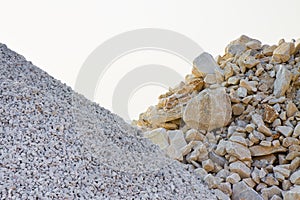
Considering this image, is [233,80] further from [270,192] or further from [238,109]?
[270,192]

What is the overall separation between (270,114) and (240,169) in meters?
0.37

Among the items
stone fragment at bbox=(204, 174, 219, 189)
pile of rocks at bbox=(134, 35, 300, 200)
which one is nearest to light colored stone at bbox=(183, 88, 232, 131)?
pile of rocks at bbox=(134, 35, 300, 200)

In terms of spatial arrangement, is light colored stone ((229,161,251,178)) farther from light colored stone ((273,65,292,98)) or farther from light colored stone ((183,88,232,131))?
light colored stone ((273,65,292,98))

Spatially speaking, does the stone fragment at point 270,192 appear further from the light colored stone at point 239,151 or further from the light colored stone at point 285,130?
the light colored stone at point 285,130

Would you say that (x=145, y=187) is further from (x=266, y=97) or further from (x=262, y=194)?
(x=266, y=97)

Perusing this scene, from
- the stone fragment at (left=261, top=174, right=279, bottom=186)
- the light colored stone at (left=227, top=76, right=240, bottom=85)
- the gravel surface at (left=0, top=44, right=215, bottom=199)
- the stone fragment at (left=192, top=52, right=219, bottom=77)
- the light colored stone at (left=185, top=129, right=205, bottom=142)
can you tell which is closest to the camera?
the gravel surface at (left=0, top=44, right=215, bottom=199)

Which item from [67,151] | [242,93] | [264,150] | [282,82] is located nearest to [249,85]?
[242,93]

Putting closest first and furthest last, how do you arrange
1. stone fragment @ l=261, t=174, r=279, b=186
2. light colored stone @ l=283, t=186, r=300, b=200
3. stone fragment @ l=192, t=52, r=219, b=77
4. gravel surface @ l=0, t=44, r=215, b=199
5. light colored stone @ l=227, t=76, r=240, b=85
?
gravel surface @ l=0, t=44, r=215, b=199 < light colored stone @ l=283, t=186, r=300, b=200 < stone fragment @ l=261, t=174, r=279, b=186 < light colored stone @ l=227, t=76, r=240, b=85 < stone fragment @ l=192, t=52, r=219, b=77

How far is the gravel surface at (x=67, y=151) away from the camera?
143cm

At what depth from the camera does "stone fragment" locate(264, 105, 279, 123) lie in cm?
215

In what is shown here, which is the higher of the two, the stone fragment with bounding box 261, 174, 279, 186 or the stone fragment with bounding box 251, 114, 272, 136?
the stone fragment with bounding box 251, 114, 272, 136

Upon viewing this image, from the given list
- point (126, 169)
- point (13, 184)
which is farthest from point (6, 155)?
point (126, 169)

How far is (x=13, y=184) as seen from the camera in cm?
136

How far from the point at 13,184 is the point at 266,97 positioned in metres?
1.45
